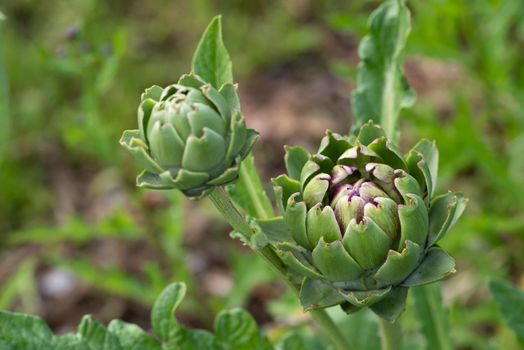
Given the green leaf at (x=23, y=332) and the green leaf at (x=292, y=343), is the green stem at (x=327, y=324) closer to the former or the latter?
the green leaf at (x=292, y=343)

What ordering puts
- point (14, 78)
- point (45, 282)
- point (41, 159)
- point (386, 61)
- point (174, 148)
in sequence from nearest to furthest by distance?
1. point (174, 148)
2. point (386, 61)
3. point (45, 282)
4. point (41, 159)
5. point (14, 78)

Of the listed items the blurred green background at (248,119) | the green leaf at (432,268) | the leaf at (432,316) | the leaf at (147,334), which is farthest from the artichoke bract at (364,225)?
the blurred green background at (248,119)

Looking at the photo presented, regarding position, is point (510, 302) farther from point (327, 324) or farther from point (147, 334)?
point (147, 334)

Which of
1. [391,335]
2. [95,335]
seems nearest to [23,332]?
[95,335]

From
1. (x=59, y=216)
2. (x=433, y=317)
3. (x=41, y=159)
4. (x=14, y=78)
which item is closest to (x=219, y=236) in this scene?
(x=59, y=216)

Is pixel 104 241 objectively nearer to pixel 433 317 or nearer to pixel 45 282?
pixel 45 282

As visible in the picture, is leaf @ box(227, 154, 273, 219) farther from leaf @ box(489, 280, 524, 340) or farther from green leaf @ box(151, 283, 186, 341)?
leaf @ box(489, 280, 524, 340)
